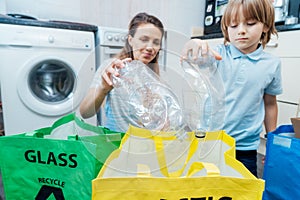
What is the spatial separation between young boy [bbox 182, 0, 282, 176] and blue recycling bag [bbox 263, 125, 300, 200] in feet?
0.32

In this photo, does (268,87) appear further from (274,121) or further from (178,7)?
(178,7)

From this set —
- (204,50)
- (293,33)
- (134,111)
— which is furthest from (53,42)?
(293,33)

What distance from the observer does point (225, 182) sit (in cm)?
42

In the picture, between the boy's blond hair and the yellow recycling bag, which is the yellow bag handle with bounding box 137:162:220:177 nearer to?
the yellow recycling bag

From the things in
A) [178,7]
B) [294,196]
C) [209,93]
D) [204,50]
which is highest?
[178,7]

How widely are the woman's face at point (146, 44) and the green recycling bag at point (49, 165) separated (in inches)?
9.6

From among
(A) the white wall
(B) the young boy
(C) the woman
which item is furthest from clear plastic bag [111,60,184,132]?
(A) the white wall

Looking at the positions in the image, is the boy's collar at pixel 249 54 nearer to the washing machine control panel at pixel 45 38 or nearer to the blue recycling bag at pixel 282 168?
the blue recycling bag at pixel 282 168

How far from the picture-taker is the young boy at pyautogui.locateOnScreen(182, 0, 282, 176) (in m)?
0.78

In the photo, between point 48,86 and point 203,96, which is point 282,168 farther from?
point 48,86

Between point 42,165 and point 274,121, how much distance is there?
0.82 metres

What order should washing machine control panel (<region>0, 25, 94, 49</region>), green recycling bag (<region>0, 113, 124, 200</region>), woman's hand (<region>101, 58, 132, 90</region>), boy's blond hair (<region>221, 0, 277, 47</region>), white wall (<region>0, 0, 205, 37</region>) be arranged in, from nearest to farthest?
green recycling bag (<region>0, 113, 124, 200</region>)
woman's hand (<region>101, 58, 132, 90</region>)
boy's blond hair (<region>221, 0, 277, 47</region>)
washing machine control panel (<region>0, 25, 94, 49</region>)
white wall (<region>0, 0, 205, 37</region>)

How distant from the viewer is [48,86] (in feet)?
4.83

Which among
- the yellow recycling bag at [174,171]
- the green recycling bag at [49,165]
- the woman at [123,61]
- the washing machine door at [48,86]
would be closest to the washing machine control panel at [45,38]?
the washing machine door at [48,86]
